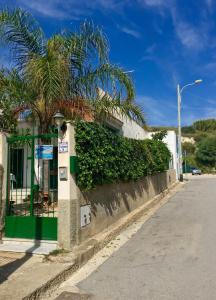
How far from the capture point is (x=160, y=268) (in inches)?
253

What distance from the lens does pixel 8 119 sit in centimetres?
1197

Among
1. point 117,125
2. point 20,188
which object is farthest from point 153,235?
point 117,125

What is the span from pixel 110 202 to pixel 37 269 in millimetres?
3735

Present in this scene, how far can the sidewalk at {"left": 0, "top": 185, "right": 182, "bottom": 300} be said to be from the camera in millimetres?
5152

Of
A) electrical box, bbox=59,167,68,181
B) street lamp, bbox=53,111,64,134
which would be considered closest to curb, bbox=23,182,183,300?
electrical box, bbox=59,167,68,181

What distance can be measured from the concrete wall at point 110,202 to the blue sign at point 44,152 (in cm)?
111

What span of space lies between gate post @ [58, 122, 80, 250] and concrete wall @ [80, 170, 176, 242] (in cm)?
36

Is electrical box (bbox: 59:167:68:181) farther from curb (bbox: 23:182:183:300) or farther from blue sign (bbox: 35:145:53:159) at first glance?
curb (bbox: 23:182:183:300)

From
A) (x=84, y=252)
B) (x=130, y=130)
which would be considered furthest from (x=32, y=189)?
(x=130, y=130)

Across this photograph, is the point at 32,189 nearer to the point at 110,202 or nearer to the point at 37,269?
the point at 37,269

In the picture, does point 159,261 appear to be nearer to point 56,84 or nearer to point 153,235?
point 153,235

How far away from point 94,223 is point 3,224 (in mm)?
1950

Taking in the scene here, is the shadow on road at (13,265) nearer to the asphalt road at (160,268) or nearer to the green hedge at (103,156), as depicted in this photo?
the asphalt road at (160,268)

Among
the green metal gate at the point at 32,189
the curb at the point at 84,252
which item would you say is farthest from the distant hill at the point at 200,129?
the green metal gate at the point at 32,189
